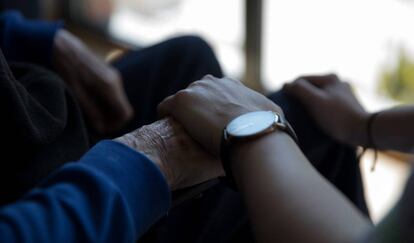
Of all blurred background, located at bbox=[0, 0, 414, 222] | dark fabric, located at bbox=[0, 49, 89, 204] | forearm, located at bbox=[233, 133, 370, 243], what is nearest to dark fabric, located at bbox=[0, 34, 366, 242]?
dark fabric, located at bbox=[0, 49, 89, 204]

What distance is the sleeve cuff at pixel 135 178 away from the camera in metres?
0.59

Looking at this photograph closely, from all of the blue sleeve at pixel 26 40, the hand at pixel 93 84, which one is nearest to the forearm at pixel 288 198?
the hand at pixel 93 84

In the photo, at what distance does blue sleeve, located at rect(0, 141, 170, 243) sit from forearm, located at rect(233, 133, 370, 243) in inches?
3.6

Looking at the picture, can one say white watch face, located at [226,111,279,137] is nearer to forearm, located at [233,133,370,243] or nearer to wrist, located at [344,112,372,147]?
forearm, located at [233,133,370,243]

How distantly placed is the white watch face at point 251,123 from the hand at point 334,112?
0.68ft

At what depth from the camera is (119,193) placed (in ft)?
1.90

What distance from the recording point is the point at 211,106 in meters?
0.69

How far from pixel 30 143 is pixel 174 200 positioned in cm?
17

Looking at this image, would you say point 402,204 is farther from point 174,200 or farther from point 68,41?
point 68,41

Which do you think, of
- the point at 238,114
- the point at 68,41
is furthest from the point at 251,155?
the point at 68,41

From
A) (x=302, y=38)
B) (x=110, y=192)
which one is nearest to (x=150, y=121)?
(x=110, y=192)

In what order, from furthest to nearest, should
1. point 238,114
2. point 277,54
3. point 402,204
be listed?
point 277,54, point 238,114, point 402,204

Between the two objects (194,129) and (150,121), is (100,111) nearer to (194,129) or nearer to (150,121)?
(150,121)

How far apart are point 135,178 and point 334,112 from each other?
0.37 metres
